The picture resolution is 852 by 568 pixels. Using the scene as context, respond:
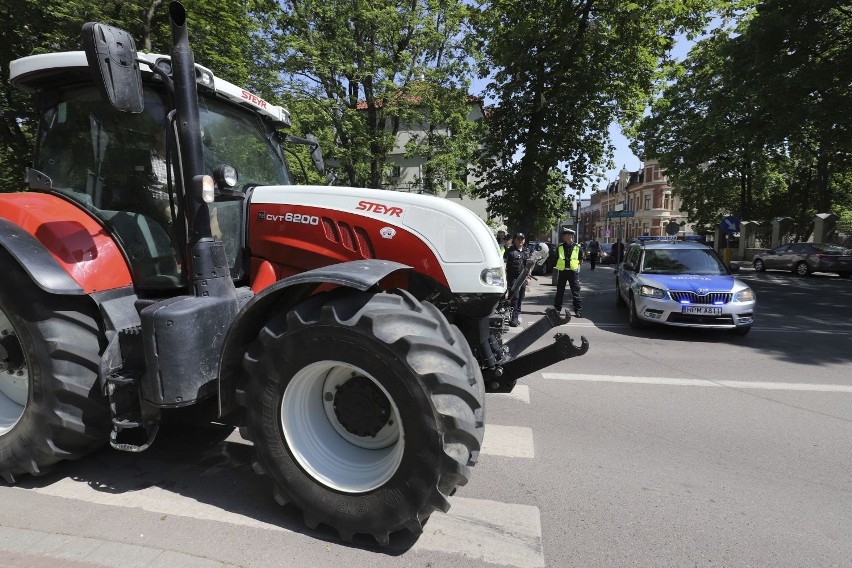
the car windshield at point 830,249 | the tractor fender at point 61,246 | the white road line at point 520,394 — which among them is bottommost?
the white road line at point 520,394

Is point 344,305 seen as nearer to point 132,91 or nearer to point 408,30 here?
point 132,91

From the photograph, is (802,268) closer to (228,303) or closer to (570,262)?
(570,262)

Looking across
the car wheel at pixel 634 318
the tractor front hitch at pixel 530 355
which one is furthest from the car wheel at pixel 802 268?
the tractor front hitch at pixel 530 355

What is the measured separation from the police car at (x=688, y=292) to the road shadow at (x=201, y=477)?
281 inches

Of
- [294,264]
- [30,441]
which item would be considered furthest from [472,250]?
[30,441]

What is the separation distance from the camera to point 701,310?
8039 mm

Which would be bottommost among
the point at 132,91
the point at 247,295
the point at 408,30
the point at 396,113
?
the point at 247,295

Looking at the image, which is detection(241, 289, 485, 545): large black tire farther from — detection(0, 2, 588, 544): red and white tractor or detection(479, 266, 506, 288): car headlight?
detection(479, 266, 506, 288): car headlight

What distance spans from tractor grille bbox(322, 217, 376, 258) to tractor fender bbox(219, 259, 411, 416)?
0.24 m

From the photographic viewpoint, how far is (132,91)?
8.02 ft

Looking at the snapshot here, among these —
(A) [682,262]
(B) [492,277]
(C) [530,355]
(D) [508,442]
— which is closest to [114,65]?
(B) [492,277]

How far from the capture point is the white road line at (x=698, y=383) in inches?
218

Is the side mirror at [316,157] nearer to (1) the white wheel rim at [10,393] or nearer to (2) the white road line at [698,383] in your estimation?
(1) the white wheel rim at [10,393]

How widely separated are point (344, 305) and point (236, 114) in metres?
1.94
